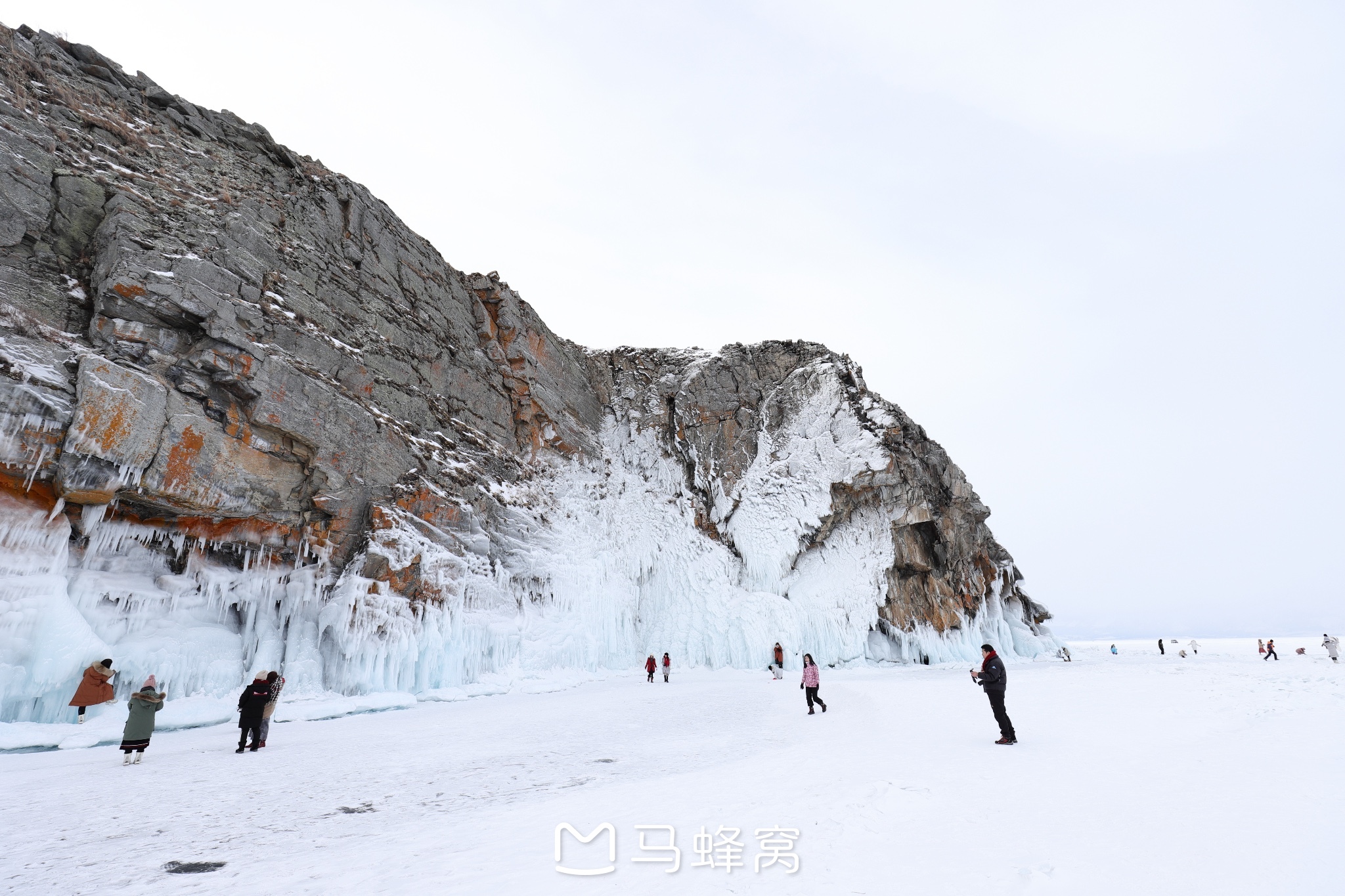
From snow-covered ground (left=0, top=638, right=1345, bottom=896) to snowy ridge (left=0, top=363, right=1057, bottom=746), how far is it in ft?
10.2

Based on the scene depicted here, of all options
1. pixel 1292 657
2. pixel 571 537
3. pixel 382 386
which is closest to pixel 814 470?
pixel 571 537

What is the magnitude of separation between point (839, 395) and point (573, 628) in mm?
19697

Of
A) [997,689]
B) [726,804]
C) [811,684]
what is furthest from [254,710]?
[997,689]

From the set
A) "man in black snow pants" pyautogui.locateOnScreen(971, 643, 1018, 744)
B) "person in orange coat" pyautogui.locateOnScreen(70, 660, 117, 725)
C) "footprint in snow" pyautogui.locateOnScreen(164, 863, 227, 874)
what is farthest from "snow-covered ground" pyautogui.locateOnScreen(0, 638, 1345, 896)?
"person in orange coat" pyautogui.locateOnScreen(70, 660, 117, 725)

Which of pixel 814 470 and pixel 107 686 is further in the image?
pixel 814 470

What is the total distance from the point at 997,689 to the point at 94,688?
14942 millimetres

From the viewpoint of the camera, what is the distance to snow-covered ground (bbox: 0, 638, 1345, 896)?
11.8 ft

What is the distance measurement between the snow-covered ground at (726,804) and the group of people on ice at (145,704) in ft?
1.35

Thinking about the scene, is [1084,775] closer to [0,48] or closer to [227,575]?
[227,575]

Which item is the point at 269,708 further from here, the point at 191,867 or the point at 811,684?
the point at 811,684

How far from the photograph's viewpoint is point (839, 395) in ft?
108

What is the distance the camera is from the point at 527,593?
71.3 feet

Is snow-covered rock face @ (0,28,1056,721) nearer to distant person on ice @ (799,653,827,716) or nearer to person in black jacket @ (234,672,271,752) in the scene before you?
person in black jacket @ (234,672,271,752)

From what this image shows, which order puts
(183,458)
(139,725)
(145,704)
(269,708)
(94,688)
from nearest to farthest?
(139,725), (145,704), (269,708), (94,688), (183,458)
